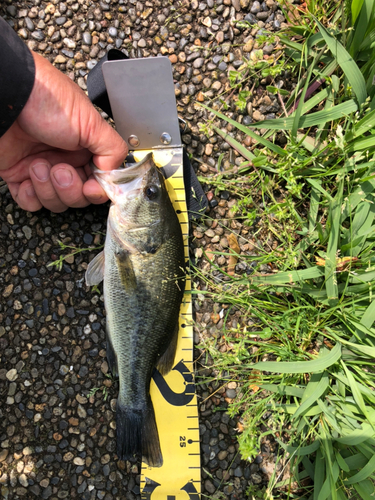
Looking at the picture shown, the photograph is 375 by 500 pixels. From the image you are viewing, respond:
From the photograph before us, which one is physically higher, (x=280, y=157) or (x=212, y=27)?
(x=212, y=27)

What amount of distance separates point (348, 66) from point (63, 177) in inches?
92.3

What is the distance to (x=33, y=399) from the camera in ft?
9.07

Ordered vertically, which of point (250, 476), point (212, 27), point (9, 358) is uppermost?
point (212, 27)

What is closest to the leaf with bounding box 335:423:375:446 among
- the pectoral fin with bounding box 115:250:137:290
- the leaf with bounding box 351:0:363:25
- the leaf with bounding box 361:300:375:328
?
the leaf with bounding box 361:300:375:328

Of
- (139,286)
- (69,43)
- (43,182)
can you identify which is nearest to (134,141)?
(43,182)

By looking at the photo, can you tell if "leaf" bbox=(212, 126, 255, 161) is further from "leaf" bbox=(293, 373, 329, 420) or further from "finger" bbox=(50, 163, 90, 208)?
"leaf" bbox=(293, 373, 329, 420)

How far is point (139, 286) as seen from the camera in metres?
2.40

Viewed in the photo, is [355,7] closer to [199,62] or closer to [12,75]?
[199,62]

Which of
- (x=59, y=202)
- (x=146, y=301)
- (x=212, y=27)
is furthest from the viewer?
(x=212, y=27)

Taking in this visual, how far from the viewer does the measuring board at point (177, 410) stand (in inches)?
101

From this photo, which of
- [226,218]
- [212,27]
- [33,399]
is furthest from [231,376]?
[212,27]

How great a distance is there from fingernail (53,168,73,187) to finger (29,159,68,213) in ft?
0.34

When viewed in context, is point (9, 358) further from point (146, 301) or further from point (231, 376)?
point (231, 376)

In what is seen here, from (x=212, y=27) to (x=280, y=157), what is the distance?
1.37 meters
